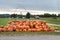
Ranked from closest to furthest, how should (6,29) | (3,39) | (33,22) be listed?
1. (3,39)
2. (6,29)
3. (33,22)

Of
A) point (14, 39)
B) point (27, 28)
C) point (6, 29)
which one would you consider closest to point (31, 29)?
point (27, 28)

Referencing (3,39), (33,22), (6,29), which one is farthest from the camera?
(33,22)

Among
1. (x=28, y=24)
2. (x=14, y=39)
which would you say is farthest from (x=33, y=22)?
(x=14, y=39)

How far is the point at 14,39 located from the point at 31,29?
6381mm

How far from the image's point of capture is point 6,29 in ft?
71.4

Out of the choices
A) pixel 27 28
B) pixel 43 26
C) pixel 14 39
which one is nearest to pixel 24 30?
pixel 27 28

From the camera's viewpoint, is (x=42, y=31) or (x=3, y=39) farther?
(x=42, y=31)

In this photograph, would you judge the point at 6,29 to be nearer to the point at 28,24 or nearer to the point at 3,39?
the point at 28,24

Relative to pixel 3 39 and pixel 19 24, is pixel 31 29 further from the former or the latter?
pixel 3 39

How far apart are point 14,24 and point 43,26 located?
2.52m

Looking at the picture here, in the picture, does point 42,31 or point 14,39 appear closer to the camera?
point 14,39

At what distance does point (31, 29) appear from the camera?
22172 millimetres

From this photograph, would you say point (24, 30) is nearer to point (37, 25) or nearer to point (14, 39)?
point (37, 25)

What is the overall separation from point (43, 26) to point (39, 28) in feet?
1.40
